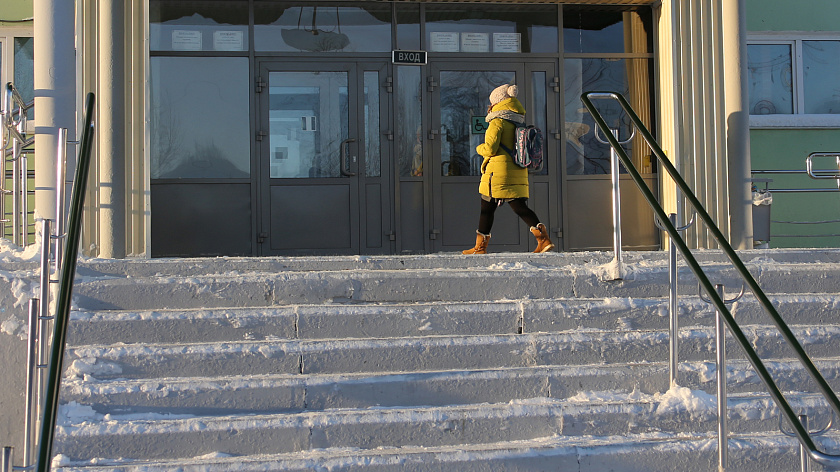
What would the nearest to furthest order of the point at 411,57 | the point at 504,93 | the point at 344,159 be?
the point at 504,93 < the point at 344,159 < the point at 411,57

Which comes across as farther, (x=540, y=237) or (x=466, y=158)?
(x=466, y=158)

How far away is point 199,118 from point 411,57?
230 cm

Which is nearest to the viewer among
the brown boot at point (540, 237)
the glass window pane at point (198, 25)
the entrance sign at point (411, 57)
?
the brown boot at point (540, 237)

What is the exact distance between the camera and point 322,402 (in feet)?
12.3

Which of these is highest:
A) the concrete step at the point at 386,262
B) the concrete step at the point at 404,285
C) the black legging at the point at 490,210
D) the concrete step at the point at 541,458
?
→ the black legging at the point at 490,210

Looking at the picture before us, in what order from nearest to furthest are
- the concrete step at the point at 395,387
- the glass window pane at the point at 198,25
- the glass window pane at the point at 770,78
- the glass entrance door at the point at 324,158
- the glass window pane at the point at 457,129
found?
the concrete step at the point at 395,387 → the glass window pane at the point at 198,25 → the glass entrance door at the point at 324,158 → the glass window pane at the point at 457,129 → the glass window pane at the point at 770,78

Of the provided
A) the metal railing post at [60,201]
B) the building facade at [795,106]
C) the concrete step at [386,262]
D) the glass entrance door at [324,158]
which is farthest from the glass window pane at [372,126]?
the metal railing post at [60,201]

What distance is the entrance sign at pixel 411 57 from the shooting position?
826cm

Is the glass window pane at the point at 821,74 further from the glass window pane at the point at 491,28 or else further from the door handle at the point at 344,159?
the door handle at the point at 344,159

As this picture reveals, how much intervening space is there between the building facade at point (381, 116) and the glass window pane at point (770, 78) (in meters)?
1.37

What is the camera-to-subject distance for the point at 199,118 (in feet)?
26.5

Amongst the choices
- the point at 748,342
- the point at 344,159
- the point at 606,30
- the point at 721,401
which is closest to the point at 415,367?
the point at 721,401

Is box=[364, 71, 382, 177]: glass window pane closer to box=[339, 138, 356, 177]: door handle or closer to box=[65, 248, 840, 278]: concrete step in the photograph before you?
box=[339, 138, 356, 177]: door handle

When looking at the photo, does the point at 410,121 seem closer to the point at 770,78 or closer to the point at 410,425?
the point at 770,78
